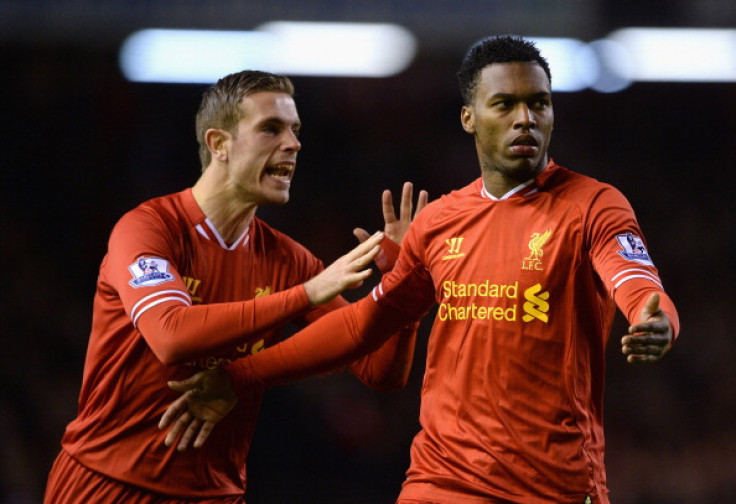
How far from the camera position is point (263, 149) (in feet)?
13.8

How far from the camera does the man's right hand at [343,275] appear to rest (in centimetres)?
349

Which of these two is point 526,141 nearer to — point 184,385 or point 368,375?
point 368,375

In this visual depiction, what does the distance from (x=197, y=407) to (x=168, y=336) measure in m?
0.35

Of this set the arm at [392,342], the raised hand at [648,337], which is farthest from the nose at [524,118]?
the raised hand at [648,337]

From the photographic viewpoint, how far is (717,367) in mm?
8570

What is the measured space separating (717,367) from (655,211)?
1479 mm

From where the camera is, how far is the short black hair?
3.39 meters

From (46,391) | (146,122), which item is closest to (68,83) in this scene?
(146,122)

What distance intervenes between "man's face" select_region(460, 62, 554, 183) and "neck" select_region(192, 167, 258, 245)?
1.20 meters

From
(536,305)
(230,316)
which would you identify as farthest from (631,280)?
(230,316)

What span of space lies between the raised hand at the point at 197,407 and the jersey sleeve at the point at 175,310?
0.64ft

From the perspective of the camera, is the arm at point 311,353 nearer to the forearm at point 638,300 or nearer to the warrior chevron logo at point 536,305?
the warrior chevron logo at point 536,305

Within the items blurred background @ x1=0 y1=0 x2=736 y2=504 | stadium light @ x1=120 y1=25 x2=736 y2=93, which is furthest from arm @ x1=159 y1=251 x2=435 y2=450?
stadium light @ x1=120 y1=25 x2=736 y2=93

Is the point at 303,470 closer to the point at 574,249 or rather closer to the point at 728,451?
the point at 728,451
